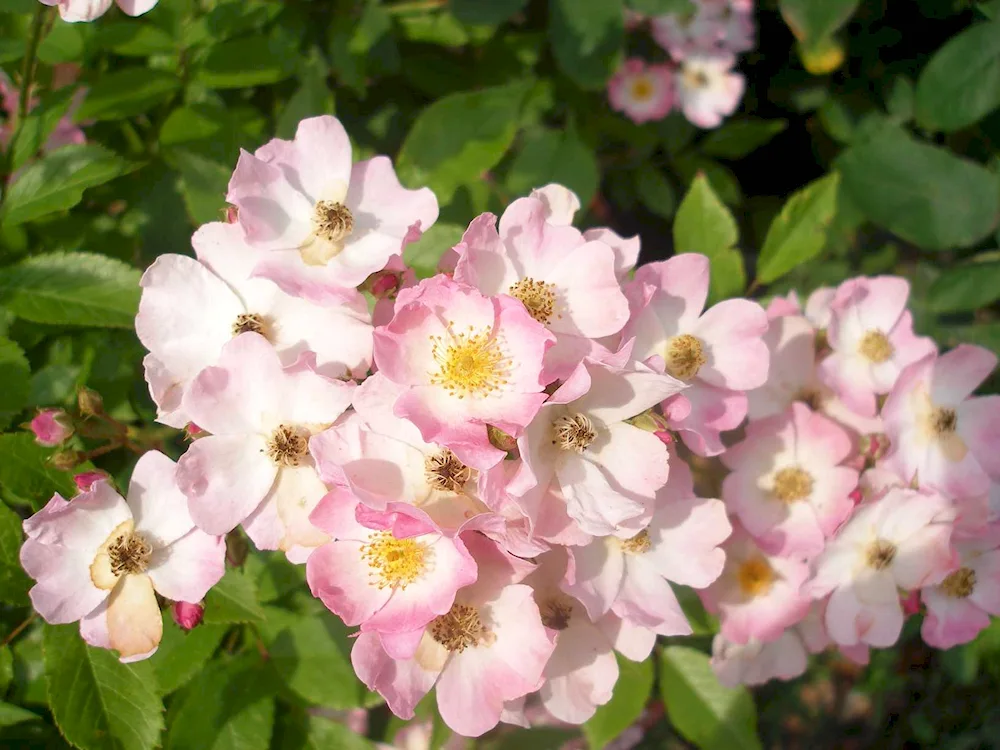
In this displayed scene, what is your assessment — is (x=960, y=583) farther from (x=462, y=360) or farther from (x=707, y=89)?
(x=707, y=89)

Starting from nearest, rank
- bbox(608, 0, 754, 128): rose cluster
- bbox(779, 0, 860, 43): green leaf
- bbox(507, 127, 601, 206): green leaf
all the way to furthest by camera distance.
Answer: bbox(779, 0, 860, 43): green leaf → bbox(507, 127, 601, 206): green leaf → bbox(608, 0, 754, 128): rose cluster

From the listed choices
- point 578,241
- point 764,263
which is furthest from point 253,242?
point 764,263

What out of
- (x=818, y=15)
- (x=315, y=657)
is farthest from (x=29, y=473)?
(x=818, y=15)

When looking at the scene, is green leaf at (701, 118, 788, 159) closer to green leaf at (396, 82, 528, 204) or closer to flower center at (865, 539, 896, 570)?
green leaf at (396, 82, 528, 204)

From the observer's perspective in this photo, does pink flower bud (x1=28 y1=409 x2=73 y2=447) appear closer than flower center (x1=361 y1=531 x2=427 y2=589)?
No

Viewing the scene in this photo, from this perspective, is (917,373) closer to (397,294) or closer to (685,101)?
(397,294)

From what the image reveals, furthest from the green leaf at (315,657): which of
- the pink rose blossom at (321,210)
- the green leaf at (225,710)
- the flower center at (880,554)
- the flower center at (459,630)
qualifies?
the flower center at (880,554)

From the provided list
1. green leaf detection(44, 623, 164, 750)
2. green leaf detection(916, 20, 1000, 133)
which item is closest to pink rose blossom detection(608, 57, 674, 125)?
green leaf detection(916, 20, 1000, 133)
